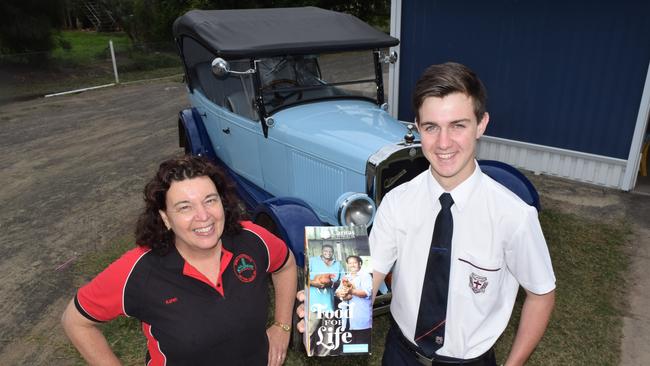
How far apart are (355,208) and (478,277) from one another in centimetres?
191

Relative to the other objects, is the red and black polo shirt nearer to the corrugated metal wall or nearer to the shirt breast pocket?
the shirt breast pocket

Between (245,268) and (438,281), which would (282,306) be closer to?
(245,268)

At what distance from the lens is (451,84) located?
1.59 metres

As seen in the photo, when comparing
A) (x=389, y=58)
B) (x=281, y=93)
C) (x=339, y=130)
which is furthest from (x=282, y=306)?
(x=389, y=58)

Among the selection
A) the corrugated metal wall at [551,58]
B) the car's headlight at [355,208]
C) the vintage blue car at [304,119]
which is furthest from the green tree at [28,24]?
the car's headlight at [355,208]

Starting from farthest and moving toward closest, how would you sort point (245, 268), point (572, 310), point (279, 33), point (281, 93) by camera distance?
point (281, 93) < point (279, 33) < point (572, 310) < point (245, 268)

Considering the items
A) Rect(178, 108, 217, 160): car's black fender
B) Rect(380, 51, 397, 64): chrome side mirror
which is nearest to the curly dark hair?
Rect(380, 51, 397, 64): chrome side mirror

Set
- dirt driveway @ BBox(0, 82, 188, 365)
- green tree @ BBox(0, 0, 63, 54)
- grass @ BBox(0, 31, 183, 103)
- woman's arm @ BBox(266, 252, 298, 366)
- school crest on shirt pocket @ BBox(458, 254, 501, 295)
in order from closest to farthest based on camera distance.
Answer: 1. school crest on shirt pocket @ BBox(458, 254, 501, 295)
2. woman's arm @ BBox(266, 252, 298, 366)
3. dirt driveway @ BBox(0, 82, 188, 365)
4. grass @ BBox(0, 31, 183, 103)
5. green tree @ BBox(0, 0, 63, 54)

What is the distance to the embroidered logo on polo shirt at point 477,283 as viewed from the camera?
174 centimetres

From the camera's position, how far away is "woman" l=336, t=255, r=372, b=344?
1.73 m

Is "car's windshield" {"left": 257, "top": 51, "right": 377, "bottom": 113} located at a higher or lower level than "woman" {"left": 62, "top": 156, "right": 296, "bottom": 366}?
higher

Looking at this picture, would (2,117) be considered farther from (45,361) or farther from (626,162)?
(626,162)

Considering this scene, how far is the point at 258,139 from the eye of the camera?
4.72 meters

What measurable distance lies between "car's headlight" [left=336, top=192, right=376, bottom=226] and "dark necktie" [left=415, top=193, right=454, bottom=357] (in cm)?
169
